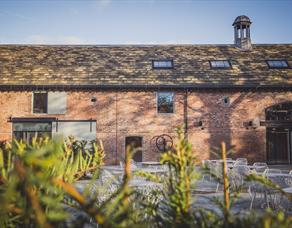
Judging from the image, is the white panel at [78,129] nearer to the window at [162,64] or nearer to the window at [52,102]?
the window at [52,102]

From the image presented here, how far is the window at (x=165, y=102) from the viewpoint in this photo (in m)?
17.3

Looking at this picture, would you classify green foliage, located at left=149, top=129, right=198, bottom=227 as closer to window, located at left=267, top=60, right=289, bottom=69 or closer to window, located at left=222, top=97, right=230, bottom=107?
window, located at left=222, top=97, right=230, bottom=107

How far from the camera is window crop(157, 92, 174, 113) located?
17328 mm

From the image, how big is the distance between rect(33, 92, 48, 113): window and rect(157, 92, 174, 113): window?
7.19m

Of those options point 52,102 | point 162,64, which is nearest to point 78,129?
point 52,102

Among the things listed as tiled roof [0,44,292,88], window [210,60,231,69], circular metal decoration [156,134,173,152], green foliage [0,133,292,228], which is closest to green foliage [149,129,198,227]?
green foliage [0,133,292,228]

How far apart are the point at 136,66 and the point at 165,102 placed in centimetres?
329

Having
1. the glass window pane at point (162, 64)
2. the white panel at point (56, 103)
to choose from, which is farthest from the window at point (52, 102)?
the glass window pane at point (162, 64)

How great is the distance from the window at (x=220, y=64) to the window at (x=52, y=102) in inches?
400

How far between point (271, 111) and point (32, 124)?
1527 cm

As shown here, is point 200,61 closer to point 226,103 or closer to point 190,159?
point 226,103

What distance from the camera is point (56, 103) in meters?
17.0

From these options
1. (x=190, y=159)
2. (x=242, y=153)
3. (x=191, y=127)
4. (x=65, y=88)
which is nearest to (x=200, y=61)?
(x=191, y=127)

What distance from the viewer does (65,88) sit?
1703 cm
